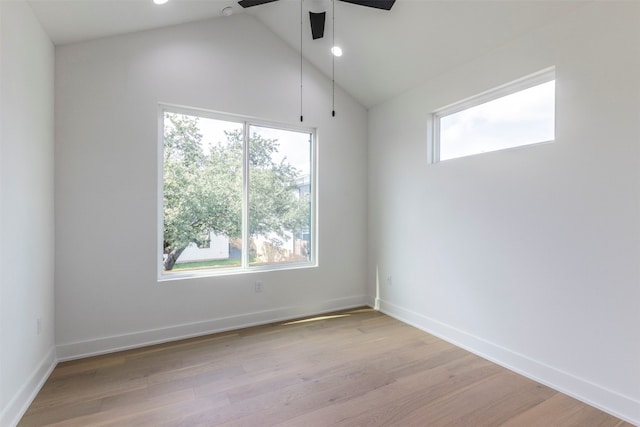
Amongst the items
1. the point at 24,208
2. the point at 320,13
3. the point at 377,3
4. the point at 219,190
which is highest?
the point at 320,13

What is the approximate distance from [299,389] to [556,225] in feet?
7.30

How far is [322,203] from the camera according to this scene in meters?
3.79

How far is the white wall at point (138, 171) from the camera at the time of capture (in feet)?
Result: 8.43

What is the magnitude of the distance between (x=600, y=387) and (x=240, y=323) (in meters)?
3.02

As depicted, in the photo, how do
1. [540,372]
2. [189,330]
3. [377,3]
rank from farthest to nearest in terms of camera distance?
[189,330], [377,3], [540,372]

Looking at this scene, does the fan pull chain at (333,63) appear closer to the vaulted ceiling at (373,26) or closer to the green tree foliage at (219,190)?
the vaulted ceiling at (373,26)

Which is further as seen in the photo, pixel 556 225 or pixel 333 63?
pixel 333 63

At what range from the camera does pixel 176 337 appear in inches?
116

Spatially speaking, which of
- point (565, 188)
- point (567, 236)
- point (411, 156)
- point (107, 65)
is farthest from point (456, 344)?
point (107, 65)

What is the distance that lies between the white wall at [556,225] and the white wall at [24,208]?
3338mm

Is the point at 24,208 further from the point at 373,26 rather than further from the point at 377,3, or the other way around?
the point at 373,26

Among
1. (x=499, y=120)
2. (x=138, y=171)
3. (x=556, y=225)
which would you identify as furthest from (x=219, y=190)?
(x=556, y=225)

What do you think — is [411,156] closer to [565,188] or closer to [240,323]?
[565,188]

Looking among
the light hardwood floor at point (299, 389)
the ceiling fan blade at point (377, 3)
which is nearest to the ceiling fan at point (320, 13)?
the ceiling fan blade at point (377, 3)
